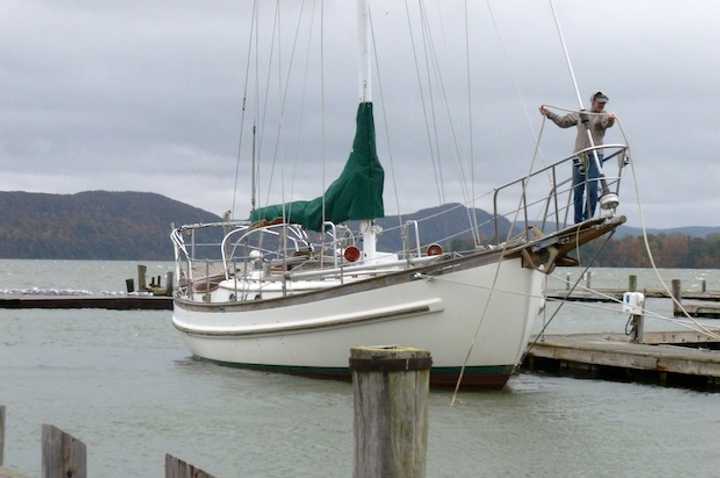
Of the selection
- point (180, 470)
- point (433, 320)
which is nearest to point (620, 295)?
point (433, 320)

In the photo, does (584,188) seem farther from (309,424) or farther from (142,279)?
(142,279)

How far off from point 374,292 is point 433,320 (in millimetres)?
993

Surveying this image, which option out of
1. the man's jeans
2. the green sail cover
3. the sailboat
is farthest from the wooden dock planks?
the green sail cover

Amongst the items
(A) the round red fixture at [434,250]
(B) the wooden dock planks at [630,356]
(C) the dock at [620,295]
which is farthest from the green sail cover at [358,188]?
(C) the dock at [620,295]

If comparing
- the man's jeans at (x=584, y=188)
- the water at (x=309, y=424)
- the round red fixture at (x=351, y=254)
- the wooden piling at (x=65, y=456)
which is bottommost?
the water at (x=309, y=424)

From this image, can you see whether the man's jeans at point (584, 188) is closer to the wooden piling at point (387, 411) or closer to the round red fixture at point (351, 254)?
the round red fixture at point (351, 254)

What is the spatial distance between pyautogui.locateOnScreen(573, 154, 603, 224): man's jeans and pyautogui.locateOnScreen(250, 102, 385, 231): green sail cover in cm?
468

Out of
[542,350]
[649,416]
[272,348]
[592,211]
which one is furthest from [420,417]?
[542,350]

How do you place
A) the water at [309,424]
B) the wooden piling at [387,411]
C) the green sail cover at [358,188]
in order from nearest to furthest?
the wooden piling at [387,411], the water at [309,424], the green sail cover at [358,188]

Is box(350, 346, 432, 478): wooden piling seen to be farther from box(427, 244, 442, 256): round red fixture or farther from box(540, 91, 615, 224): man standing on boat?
box(427, 244, 442, 256): round red fixture

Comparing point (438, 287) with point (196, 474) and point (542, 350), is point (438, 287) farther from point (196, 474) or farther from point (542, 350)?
point (196, 474)

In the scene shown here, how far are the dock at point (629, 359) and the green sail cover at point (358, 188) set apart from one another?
4.62 meters

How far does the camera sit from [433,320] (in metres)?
18.1

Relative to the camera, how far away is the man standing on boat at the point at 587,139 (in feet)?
55.7
